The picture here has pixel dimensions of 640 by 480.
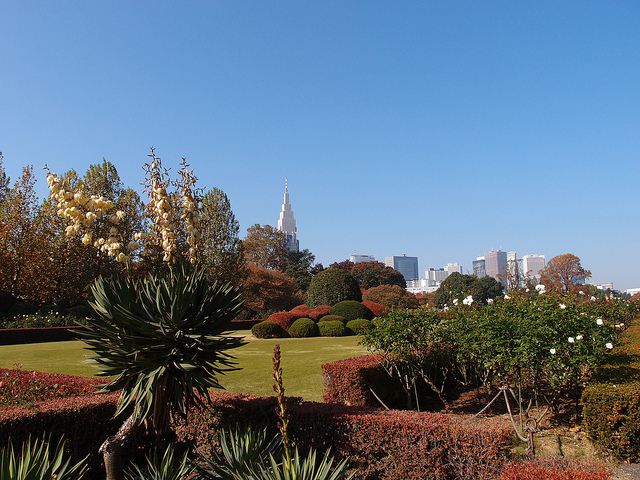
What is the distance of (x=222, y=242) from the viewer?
28469mm

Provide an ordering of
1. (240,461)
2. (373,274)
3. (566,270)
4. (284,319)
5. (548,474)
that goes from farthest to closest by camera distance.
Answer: (373,274)
(566,270)
(284,319)
(240,461)
(548,474)

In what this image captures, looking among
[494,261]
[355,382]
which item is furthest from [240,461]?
[494,261]

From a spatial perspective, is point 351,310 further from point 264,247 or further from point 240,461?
point 264,247

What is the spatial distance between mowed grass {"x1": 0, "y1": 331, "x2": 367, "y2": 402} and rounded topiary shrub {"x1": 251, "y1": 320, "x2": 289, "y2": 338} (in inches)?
111

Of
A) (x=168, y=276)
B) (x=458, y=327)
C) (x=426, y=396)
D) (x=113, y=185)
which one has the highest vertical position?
(x=113, y=185)

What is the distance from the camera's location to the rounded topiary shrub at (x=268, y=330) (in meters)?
18.3

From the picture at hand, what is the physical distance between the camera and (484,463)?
352cm

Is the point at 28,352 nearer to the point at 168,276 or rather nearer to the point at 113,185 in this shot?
the point at 168,276

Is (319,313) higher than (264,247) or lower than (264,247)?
lower

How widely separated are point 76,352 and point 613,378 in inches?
539

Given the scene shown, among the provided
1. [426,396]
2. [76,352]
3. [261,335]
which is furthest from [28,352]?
[426,396]

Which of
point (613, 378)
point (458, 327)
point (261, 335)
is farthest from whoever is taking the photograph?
point (261, 335)

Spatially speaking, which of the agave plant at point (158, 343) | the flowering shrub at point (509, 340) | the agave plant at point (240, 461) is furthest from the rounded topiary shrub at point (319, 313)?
the agave plant at point (240, 461)

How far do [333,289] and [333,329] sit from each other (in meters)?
5.69
